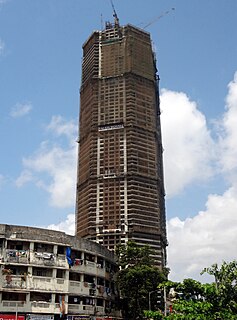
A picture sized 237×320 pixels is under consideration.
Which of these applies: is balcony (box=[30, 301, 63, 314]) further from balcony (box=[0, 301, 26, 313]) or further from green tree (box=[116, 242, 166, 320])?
green tree (box=[116, 242, 166, 320])

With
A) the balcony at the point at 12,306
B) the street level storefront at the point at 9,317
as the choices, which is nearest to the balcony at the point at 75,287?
the balcony at the point at 12,306

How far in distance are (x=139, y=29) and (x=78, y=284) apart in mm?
105408

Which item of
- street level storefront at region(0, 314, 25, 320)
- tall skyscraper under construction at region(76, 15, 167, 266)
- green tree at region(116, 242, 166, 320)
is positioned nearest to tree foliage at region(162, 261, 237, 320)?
green tree at region(116, 242, 166, 320)

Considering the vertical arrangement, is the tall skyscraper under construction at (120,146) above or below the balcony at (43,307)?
above

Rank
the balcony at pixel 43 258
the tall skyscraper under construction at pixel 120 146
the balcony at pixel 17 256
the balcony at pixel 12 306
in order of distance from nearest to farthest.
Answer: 1. the balcony at pixel 12 306
2. the balcony at pixel 17 256
3. the balcony at pixel 43 258
4. the tall skyscraper under construction at pixel 120 146

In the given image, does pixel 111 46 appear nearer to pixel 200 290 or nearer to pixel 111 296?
pixel 111 296

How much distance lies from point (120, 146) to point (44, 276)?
3001 inches

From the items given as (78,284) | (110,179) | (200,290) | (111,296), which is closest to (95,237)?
(110,179)

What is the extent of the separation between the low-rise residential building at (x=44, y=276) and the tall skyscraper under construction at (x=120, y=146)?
6143 cm

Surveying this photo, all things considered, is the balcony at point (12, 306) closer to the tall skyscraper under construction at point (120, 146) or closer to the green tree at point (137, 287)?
the green tree at point (137, 287)

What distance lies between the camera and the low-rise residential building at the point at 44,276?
151ft

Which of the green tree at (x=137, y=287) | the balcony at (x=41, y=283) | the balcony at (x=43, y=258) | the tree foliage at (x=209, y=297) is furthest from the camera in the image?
the green tree at (x=137, y=287)

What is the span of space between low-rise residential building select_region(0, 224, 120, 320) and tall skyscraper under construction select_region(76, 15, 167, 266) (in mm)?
61434

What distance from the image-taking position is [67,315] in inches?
1895
